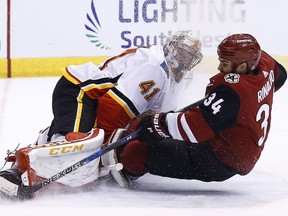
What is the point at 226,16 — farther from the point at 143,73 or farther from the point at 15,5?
the point at 143,73

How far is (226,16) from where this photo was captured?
22.2 feet

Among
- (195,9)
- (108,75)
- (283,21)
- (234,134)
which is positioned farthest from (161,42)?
(234,134)

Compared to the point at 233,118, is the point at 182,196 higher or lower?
lower

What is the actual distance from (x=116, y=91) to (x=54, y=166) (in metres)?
0.47

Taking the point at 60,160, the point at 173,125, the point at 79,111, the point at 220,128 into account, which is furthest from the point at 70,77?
the point at 220,128

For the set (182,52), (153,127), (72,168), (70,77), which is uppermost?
(182,52)

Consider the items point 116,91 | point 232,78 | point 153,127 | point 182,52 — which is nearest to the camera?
point 232,78

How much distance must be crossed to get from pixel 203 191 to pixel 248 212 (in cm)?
41

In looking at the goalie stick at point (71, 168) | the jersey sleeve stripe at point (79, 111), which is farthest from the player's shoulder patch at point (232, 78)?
the jersey sleeve stripe at point (79, 111)

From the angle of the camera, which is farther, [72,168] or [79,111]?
[79,111]

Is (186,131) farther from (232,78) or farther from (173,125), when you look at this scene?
(232,78)

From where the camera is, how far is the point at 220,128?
135 inches

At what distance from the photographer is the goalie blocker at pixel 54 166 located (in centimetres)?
349

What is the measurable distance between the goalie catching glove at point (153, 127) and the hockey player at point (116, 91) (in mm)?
183
